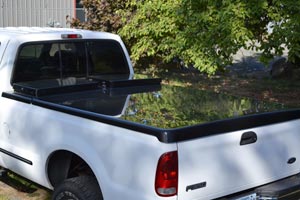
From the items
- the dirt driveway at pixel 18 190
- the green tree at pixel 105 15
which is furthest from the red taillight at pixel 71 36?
the green tree at pixel 105 15

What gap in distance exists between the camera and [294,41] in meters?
6.79

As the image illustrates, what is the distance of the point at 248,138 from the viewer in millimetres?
3496

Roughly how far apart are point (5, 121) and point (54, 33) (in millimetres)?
1164

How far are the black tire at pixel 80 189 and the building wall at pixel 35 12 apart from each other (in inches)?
477

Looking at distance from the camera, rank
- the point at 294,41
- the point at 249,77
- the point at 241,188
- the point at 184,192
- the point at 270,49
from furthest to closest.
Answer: the point at 249,77
the point at 270,49
the point at 294,41
the point at 241,188
the point at 184,192

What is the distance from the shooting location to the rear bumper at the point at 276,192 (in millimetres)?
3524

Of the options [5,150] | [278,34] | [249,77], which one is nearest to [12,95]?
[5,150]

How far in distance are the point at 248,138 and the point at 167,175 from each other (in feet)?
2.52

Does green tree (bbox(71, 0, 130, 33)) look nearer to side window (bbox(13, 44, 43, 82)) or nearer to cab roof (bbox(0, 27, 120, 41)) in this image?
cab roof (bbox(0, 27, 120, 41))

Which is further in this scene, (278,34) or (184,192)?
Answer: (278,34)

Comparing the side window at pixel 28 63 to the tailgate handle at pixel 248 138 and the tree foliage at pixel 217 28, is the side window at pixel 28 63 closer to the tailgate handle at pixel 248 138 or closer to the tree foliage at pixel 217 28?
the tailgate handle at pixel 248 138

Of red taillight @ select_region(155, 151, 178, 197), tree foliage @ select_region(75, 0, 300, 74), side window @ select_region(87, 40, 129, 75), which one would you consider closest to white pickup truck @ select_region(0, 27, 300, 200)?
red taillight @ select_region(155, 151, 178, 197)

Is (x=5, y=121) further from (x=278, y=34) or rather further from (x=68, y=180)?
(x=278, y=34)

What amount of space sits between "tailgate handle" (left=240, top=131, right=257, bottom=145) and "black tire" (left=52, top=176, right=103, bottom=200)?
115cm
